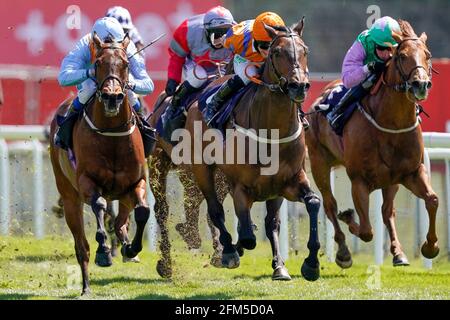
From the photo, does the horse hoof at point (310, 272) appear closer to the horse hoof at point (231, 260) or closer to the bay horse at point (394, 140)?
the horse hoof at point (231, 260)

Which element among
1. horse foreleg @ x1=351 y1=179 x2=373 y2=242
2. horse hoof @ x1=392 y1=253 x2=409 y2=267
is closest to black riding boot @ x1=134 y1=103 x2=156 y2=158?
horse foreleg @ x1=351 y1=179 x2=373 y2=242

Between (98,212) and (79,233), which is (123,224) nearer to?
(79,233)

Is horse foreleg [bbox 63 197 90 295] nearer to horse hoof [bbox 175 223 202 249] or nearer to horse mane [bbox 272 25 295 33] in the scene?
horse hoof [bbox 175 223 202 249]

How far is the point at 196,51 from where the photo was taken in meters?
11.4

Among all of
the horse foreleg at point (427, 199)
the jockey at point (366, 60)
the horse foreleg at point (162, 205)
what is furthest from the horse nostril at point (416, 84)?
the horse foreleg at point (162, 205)

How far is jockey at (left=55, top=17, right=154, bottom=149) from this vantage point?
989cm

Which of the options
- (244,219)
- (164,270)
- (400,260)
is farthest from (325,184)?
(244,219)

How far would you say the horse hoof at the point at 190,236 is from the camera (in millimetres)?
11180

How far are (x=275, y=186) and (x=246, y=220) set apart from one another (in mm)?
327

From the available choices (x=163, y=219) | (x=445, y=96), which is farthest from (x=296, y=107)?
(x=445, y=96)

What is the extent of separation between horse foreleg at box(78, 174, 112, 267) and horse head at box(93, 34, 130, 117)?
583 millimetres

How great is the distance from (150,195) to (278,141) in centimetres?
346

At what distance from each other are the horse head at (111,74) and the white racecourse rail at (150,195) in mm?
3202

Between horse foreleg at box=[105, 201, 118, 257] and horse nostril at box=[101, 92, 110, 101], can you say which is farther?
horse foreleg at box=[105, 201, 118, 257]
